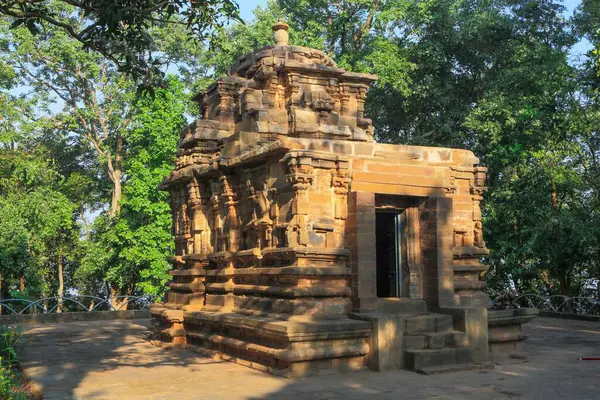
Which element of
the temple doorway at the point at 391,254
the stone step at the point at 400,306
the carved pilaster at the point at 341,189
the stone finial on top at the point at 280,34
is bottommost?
the stone step at the point at 400,306

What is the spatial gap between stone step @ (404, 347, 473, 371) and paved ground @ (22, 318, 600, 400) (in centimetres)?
27

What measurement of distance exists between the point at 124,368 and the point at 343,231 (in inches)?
165

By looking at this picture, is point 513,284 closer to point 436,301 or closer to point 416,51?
point 416,51

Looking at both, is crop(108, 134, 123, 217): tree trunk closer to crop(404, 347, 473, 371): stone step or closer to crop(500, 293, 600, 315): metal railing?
crop(500, 293, 600, 315): metal railing

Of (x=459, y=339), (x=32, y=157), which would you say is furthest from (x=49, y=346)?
(x=32, y=157)

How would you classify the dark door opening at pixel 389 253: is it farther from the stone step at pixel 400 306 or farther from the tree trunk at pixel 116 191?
the tree trunk at pixel 116 191

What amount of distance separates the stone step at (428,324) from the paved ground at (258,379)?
94 centimetres

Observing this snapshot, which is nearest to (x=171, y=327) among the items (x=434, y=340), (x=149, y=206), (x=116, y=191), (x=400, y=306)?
(x=400, y=306)

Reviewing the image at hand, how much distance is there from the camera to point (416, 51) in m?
24.4

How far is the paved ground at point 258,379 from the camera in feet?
Answer: 26.1

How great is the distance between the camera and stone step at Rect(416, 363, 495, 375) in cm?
927

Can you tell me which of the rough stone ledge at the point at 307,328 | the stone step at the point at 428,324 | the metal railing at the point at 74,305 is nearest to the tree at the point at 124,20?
the rough stone ledge at the point at 307,328

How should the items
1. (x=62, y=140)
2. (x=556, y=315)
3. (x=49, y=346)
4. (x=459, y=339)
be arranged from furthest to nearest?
(x=62, y=140)
(x=556, y=315)
(x=49, y=346)
(x=459, y=339)

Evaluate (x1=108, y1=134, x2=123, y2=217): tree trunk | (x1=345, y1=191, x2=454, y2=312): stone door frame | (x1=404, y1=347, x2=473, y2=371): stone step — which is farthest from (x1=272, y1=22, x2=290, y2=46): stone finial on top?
(x1=108, y1=134, x2=123, y2=217): tree trunk
